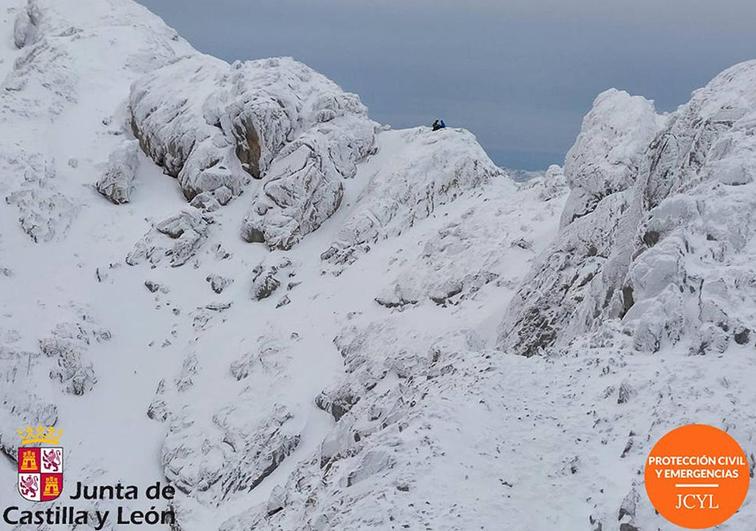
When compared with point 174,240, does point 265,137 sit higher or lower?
higher

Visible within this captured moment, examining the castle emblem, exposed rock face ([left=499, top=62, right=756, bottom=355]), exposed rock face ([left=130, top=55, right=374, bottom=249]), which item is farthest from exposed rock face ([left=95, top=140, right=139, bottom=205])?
exposed rock face ([left=499, top=62, right=756, bottom=355])

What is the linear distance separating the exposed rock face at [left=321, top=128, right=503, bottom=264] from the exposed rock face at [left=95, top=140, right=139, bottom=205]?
13446 millimetres

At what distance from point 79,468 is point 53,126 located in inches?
983

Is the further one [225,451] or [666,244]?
[225,451]

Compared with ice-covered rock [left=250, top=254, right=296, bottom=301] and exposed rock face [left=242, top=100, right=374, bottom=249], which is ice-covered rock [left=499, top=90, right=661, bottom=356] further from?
exposed rock face [left=242, top=100, right=374, bottom=249]

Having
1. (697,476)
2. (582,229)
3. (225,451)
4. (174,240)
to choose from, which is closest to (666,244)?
(697,476)

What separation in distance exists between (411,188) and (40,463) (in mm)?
20653

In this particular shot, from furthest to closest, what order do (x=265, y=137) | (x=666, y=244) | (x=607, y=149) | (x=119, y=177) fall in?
(x=119, y=177) < (x=265, y=137) < (x=607, y=149) < (x=666, y=244)

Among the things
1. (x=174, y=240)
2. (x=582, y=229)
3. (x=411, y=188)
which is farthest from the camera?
(x=174, y=240)

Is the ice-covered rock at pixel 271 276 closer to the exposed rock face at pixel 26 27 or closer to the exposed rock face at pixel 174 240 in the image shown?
the exposed rock face at pixel 174 240

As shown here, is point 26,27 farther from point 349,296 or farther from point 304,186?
point 349,296

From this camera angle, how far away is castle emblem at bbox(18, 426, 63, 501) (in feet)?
82.9

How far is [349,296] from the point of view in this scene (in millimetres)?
29656

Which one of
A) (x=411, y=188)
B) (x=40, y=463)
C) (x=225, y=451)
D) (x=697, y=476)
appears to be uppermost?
(x=697, y=476)
